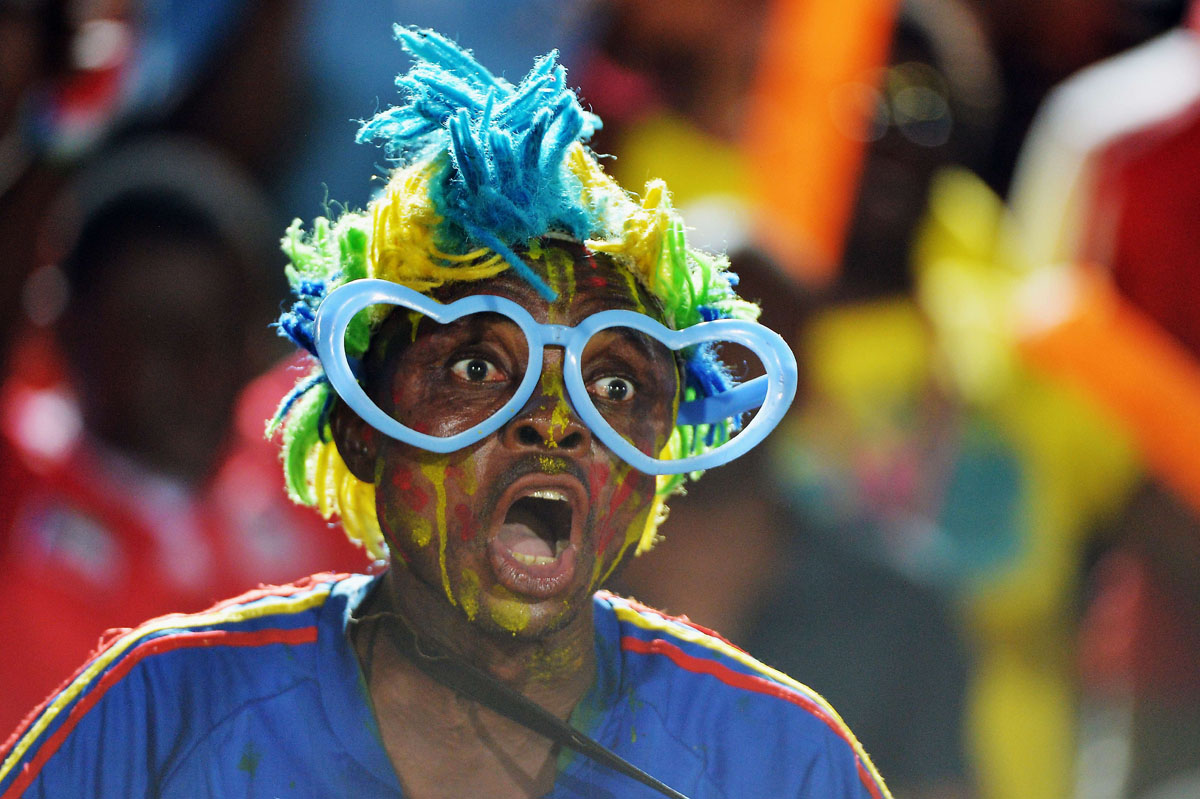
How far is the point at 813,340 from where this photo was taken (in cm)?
326

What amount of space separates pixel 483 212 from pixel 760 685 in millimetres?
644

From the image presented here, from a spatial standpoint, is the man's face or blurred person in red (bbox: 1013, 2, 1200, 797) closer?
the man's face

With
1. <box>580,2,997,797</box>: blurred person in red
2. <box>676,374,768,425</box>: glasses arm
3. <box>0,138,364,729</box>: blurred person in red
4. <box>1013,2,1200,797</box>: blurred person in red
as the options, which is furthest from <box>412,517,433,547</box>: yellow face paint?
<box>1013,2,1200,797</box>: blurred person in red

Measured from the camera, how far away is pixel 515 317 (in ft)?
5.08

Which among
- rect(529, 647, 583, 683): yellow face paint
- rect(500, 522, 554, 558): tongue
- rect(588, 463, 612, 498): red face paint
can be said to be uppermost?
rect(588, 463, 612, 498): red face paint

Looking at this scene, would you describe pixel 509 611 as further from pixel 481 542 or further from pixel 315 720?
pixel 315 720

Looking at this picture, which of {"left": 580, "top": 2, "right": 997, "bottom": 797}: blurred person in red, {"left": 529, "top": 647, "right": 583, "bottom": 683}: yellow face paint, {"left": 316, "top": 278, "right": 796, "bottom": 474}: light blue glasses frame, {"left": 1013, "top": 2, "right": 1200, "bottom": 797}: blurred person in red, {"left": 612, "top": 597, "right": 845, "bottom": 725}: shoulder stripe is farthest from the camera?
{"left": 1013, "top": 2, "right": 1200, "bottom": 797}: blurred person in red

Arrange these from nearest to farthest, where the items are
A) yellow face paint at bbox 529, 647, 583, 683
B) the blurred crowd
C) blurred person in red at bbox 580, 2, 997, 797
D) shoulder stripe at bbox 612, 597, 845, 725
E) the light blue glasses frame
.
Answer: the light blue glasses frame
yellow face paint at bbox 529, 647, 583, 683
shoulder stripe at bbox 612, 597, 845, 725
blurred person in red at bbox 580, 2, 997, 797
the blurred crowd

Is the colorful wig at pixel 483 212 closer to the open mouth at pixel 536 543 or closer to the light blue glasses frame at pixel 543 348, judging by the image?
the light blue glasses frame at pixel 543 348

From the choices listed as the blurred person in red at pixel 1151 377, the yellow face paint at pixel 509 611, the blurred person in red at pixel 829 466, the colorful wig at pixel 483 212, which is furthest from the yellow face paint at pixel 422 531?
the blurred person in red at pixel 1151 377

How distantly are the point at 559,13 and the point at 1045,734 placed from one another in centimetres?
208

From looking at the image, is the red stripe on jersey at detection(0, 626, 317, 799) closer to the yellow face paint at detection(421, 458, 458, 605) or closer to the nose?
the yellow face paint at detection(421, 458, 458, 605)

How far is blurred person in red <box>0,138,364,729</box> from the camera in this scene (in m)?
2.91

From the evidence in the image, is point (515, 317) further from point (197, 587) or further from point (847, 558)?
point (847, 558)
